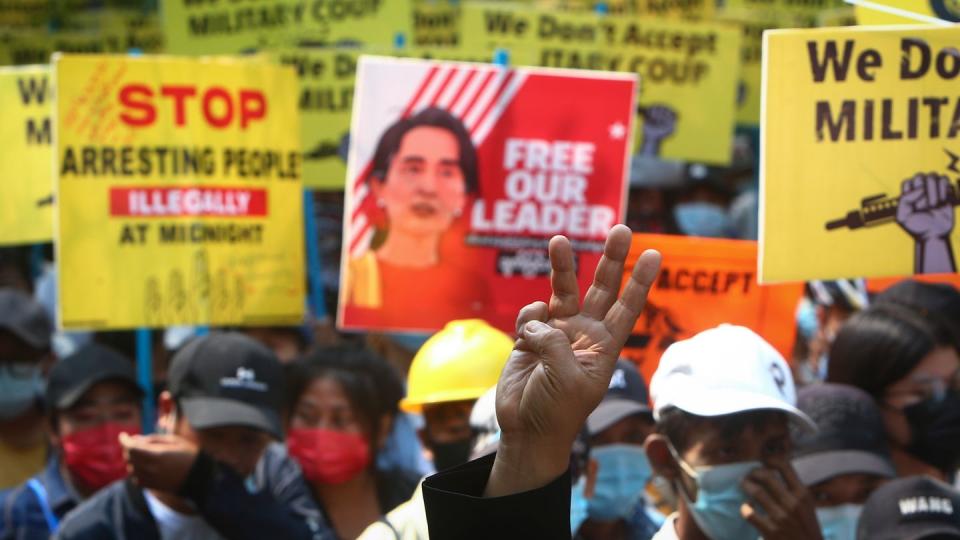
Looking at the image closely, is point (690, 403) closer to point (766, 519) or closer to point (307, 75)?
point (766, 519)

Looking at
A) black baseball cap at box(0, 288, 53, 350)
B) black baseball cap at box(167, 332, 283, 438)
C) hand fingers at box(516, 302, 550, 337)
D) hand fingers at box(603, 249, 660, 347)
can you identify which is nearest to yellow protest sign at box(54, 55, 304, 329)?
black baseball cap at box(0, 288, 53, 350)

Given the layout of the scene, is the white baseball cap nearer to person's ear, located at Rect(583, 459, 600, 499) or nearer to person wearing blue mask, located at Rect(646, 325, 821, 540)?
person wearing blue mask, located at Rect(646, 325, 821, 540)

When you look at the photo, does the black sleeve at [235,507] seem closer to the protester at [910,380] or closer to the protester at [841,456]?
the protester at [841,456]

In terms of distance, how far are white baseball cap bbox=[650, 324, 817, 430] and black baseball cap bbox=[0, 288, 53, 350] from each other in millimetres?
3168

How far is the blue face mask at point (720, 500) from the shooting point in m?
3.72

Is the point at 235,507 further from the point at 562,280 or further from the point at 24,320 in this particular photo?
the point at 562,280

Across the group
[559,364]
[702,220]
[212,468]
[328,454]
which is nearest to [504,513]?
[559,364]

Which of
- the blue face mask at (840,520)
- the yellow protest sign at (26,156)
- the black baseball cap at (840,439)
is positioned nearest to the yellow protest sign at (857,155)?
the black baseball cap at (840,439)

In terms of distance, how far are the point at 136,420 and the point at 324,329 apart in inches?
71.0

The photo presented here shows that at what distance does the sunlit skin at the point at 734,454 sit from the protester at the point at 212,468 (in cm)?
149

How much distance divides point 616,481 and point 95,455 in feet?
6.48

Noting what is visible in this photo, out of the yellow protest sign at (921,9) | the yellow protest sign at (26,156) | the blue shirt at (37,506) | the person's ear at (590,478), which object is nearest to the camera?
the yellow protest sign at (921,9)

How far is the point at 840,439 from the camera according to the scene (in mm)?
4574

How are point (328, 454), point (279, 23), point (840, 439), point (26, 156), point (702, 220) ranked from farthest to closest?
point (702, 220)
point (279, 23)
point (26, 156)
point (328, 454)
point (840, 439)
